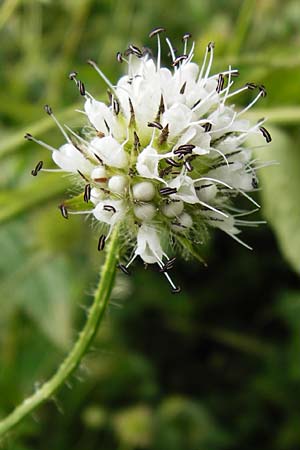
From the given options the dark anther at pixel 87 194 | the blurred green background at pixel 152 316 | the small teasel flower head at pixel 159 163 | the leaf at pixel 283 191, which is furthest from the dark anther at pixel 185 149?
the blurred green background at pixel 152 316

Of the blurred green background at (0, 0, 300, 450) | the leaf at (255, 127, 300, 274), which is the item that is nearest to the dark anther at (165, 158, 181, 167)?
the leaf at (255, 127, 300, 274)

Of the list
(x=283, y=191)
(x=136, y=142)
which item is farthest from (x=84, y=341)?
(x=283, y=191)

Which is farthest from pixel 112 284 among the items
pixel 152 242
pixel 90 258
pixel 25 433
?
pixel 90 258

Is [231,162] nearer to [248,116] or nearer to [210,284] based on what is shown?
[248,116]

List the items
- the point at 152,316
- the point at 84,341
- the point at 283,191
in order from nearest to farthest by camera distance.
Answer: the point at 84,341
the point at 283,191
the point at 152,316

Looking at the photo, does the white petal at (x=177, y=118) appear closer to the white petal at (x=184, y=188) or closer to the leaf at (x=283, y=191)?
the white petal at (x=184, y=188)

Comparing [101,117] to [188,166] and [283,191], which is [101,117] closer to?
[188,166]

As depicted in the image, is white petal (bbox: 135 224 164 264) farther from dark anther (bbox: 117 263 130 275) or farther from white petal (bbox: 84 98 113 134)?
white petal (bbox: 84 98 113 134)
